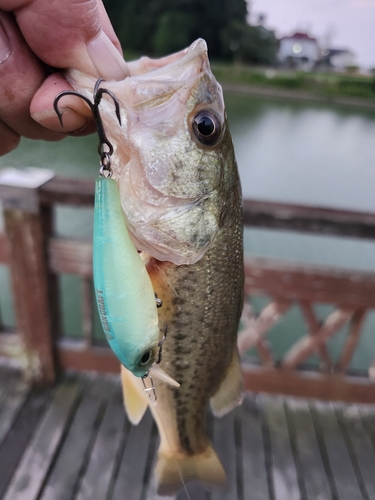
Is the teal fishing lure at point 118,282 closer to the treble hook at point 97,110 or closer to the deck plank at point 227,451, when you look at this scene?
the treble hook at point 97,110

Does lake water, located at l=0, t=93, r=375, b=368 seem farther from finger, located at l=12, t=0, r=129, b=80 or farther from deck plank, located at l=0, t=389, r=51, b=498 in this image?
deck plank, located at l=0, t=389, r=51, b=498

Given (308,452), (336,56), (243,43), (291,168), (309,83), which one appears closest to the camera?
(308,452)

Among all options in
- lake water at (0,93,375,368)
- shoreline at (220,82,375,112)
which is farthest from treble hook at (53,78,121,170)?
shoreline at (220,82,375,112)

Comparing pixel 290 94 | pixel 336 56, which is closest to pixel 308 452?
pixel 290 94

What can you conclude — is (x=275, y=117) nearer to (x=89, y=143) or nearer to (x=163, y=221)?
(x=89, y=143)

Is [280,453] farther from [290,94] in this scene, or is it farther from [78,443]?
[290,94]

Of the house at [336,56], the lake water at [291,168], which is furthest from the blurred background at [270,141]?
the house at [336,56]
